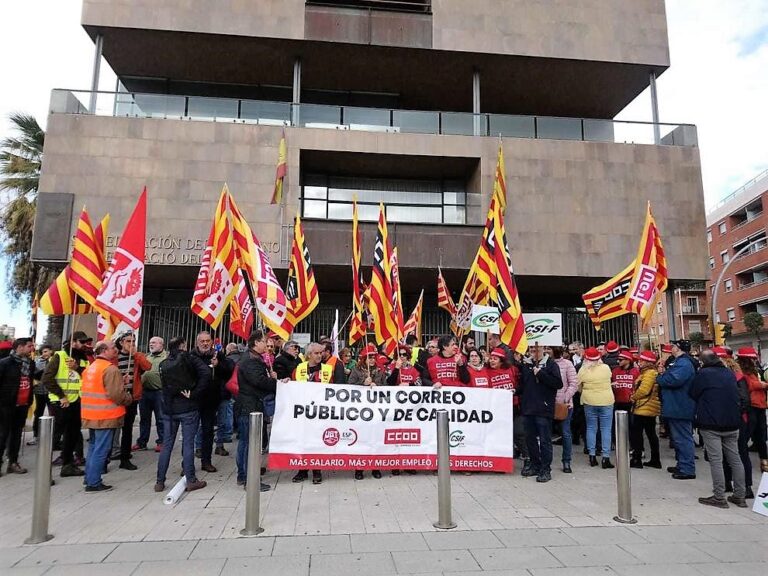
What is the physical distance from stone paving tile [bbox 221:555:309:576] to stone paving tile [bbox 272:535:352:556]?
0.15 meters

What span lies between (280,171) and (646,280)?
10983 mm

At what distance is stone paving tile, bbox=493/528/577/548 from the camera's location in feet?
16.3

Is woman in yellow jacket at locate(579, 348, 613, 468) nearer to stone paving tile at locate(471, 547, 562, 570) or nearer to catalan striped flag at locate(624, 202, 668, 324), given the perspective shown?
catalan striped flag at locate(624, 202, 668, 324)

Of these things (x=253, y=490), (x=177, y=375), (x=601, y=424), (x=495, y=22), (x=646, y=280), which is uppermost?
(x=495, y=22)

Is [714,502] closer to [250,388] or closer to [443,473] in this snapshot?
[443,473]

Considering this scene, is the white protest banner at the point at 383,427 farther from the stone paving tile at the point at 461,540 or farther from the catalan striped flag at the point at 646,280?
the catalan striped flag at the point at 646,280

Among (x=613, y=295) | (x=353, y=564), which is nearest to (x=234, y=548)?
(x=353, y=564)

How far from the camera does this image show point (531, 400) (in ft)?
25.1

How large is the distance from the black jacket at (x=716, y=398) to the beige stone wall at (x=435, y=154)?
1099 centimetres

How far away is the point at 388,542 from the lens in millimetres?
4949

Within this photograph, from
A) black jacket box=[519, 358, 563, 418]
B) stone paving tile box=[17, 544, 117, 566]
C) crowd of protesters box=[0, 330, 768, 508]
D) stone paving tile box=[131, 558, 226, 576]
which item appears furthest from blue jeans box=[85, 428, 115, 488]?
black jacket box=[519, 358, 563, 418]

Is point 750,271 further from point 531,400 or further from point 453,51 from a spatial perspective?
point 531,400

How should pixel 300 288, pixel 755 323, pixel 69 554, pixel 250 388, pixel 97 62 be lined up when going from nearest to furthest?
pixel 69 554, pixel 250 388, pixel 300 288, pixel 97 62, pixel 755 323

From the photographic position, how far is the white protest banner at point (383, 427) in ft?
23.5
